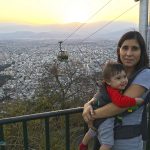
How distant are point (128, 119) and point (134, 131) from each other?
3.9 inches

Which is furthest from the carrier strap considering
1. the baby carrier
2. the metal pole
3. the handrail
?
the metal pole

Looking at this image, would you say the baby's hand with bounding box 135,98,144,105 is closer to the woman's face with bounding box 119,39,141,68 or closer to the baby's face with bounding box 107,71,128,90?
the baby's face with bounding box 107,71,128,90

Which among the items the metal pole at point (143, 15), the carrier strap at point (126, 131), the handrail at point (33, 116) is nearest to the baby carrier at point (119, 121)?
the carrier strap at point (126, 131)

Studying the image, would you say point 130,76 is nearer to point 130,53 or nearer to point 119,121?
point 130,53

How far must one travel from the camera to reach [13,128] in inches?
469

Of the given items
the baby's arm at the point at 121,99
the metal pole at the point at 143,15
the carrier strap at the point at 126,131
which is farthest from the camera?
the metal pole at the point at 143,15

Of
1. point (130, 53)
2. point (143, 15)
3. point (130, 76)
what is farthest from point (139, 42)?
point (143, 15)

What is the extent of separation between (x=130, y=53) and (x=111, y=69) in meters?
0.23

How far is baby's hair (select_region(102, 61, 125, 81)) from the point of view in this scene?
90.1 inches

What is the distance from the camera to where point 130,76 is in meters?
2.40

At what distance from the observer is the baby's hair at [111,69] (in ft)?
→ 7.51

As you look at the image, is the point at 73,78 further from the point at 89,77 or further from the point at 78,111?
the point at 78,111

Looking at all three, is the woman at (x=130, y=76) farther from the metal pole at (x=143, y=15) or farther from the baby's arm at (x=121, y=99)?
the metal pole at (x=143, y=15)

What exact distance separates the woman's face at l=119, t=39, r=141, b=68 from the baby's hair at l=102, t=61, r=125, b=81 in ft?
0.45
